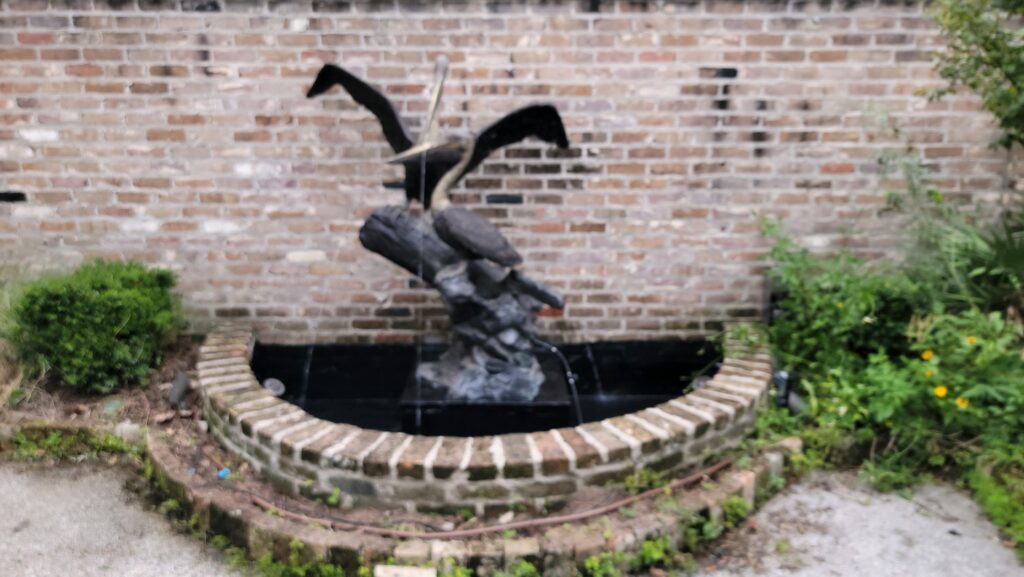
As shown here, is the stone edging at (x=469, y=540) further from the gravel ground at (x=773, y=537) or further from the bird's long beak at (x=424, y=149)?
the bird's long beak at (x=424, y=149)

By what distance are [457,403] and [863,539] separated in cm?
175

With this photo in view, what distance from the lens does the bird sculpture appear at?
136 inches

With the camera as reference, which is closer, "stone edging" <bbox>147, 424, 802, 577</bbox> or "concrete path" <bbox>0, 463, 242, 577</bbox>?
"stone edging" <bbox>147, 424, 802, 577</bbox>

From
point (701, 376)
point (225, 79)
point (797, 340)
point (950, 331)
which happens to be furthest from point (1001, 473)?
point (225, 79)

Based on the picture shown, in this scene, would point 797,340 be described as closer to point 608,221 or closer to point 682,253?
point 682,253

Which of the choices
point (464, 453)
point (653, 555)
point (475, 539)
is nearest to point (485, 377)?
point (464, 453)

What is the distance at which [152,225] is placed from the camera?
Result: 4465 mm

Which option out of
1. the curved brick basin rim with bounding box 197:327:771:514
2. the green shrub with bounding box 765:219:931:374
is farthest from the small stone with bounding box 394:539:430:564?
the green shrub with bounding box 765:219:931:374

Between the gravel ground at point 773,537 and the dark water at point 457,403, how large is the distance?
0.92 metres

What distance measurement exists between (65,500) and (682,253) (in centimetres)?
334

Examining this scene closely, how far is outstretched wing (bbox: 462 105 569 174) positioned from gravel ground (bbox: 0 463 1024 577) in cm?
187

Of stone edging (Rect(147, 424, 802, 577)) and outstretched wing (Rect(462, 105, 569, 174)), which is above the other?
outstretched wing (Rect(462, 105, 569, 174))

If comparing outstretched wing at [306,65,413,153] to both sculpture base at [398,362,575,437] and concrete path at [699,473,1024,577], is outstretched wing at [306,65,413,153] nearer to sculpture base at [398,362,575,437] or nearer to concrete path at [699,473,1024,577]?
sculpture base at [398,362,575,437]

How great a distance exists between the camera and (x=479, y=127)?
14.2 ft
